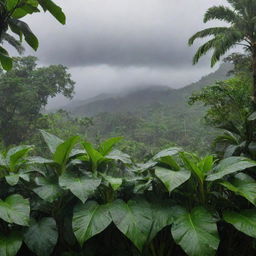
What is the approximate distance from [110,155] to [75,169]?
283mm

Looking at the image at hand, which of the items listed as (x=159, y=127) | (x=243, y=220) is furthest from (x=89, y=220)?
(x=159, y=127)

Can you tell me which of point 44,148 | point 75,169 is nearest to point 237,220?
point 75,169

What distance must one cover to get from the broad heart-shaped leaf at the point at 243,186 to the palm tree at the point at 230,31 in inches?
345

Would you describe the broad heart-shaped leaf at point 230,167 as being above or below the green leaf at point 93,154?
Answer: below

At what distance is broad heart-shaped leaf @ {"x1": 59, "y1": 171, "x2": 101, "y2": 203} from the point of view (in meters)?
2.05

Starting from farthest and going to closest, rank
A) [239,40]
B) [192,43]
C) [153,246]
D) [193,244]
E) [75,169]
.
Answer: [192,43]
[239,40]
[75,169]
[153,246]
[193,244]

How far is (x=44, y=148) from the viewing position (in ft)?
61.1

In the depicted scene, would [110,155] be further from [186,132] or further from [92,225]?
[186,132]

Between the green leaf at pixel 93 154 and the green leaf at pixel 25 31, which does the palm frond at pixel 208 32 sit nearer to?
the green leaf at pixel 25 31

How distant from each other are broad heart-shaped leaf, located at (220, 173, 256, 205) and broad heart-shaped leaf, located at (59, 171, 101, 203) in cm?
86

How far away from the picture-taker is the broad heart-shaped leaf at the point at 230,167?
6.98ft

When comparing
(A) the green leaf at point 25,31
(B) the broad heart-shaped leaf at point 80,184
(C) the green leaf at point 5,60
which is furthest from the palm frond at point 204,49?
(B) the broad heart-shaped leaf at point 80,184

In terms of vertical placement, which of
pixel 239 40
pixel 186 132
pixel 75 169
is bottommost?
pixel 186 132

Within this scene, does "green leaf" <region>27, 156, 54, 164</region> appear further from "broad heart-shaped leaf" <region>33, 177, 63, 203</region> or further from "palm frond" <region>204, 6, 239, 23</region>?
"palm frond" <region>204, 6, 239, 23</region>
